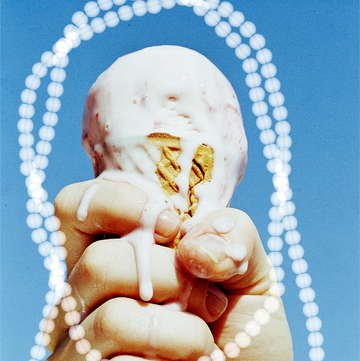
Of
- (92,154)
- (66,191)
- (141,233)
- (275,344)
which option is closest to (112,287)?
(141,233)

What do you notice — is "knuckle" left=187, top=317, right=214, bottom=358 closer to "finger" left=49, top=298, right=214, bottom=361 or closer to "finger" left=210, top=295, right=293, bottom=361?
"finger" left=49, top=298, right=214, bottom=361

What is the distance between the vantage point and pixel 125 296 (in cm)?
109

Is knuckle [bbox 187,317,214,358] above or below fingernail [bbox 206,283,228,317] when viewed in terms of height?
below

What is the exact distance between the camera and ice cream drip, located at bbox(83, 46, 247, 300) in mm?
1223

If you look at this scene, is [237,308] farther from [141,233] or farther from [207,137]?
[207,137]

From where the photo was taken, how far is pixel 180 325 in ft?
3.40

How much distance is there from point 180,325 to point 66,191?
539 millimetres

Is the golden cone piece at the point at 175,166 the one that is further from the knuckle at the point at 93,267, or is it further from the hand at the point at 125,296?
the knuckle at the point at 93,267

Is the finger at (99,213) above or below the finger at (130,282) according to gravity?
above

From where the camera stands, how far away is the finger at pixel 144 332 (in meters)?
1.01

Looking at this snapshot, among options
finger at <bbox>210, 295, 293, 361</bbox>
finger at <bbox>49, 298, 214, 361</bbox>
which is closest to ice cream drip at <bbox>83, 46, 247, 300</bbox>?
finger at <bbox>49, 298, 214, 361</bbox>

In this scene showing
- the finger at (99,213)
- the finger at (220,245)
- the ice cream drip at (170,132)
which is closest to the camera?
the finger at (220,245)

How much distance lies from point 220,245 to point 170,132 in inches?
15.6

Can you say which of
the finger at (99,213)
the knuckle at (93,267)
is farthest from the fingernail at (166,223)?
the knuckle at (93,267)
